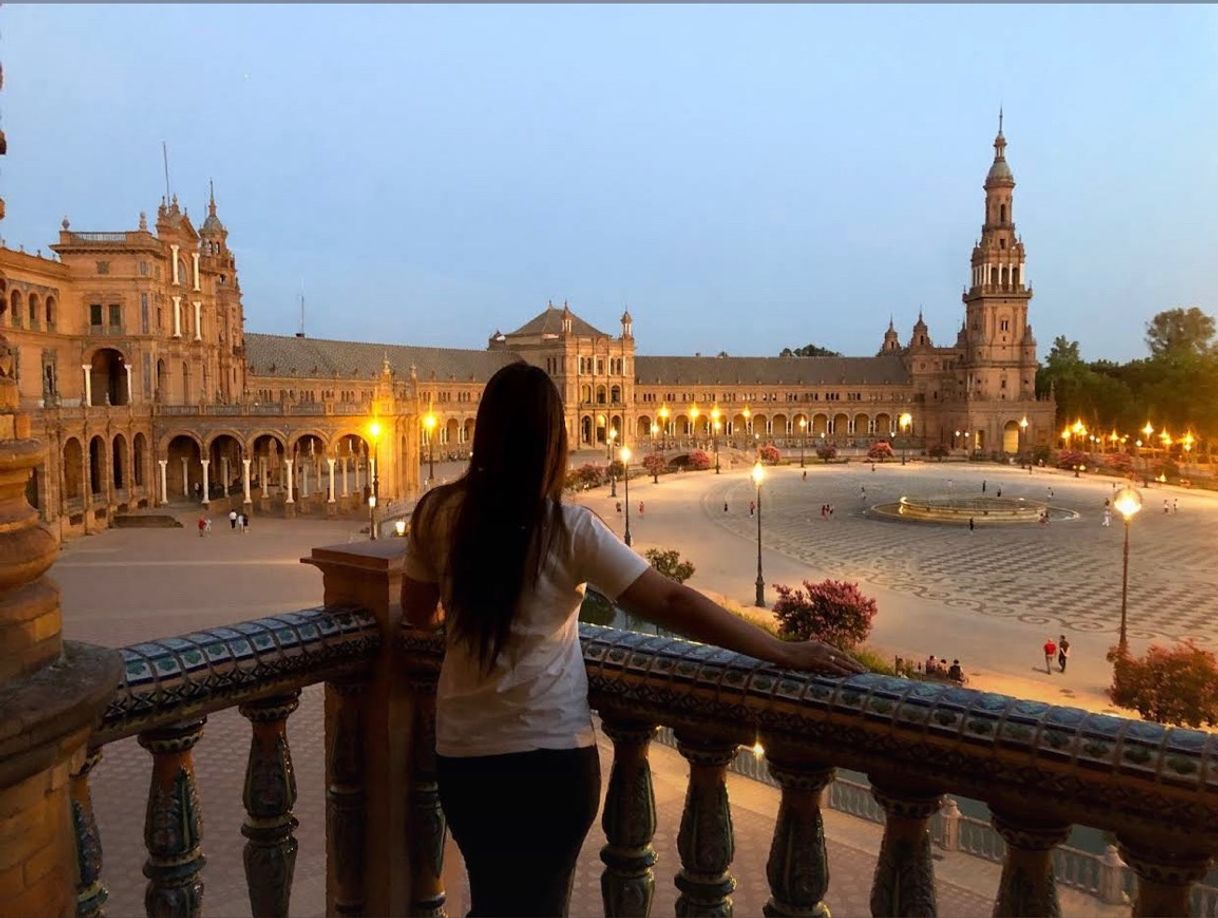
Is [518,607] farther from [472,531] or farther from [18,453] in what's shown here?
[18,453]

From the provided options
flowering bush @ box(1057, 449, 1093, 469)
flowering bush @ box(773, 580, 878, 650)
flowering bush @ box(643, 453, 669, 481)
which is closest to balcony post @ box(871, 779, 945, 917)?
flowering bush @ box(773, 580, 878, 650)

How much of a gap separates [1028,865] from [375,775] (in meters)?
2.39

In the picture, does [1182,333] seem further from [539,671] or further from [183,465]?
[539,671]

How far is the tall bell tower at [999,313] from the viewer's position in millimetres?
96125

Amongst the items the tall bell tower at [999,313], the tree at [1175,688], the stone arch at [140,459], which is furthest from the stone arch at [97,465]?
the tall bell tower at [999,313]

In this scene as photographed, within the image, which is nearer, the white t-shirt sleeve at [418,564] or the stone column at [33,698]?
the stone column at [33,698]

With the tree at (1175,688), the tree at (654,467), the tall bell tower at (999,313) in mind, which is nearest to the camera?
the tree at (1175,688)

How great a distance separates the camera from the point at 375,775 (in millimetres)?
3742

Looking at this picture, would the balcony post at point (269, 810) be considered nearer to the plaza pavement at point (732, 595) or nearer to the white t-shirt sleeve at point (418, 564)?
the white t-shirt sleeve at point (418, 564)

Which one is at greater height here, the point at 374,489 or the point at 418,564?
the point at 418,564

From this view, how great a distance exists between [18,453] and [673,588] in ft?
5.79

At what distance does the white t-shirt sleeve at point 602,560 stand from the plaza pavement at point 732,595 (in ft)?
7.30

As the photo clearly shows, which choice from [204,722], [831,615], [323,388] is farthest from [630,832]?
[323,388]

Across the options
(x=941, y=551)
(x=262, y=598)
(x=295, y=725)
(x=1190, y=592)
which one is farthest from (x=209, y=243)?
(x=1190, y=592)
